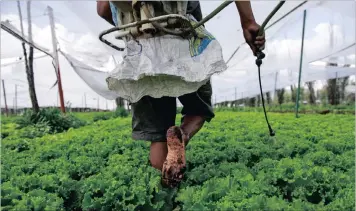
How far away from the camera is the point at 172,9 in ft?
7.79

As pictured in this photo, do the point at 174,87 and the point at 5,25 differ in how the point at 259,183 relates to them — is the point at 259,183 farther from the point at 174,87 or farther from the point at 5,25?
the point at 5,25

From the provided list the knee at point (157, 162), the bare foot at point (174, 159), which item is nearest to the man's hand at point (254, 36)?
the bare foot at point (174, 159)

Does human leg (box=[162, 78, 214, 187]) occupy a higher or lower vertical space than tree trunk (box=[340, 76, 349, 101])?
lower

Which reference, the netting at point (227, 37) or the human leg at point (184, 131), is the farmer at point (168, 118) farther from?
the netting at point (227, 37)

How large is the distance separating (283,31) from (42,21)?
7.82 meters

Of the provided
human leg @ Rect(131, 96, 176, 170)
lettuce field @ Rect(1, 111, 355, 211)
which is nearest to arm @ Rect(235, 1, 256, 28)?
human leg @ Rect(131, 96, 176, 170)

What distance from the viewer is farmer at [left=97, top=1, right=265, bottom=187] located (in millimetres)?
2521

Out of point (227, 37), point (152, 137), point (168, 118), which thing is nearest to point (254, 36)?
point (168, 118)

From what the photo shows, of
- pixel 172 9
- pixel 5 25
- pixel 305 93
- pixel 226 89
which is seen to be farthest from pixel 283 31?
pixel 305 93

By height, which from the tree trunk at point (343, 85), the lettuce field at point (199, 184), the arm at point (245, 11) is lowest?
the lettuce field at point (199, 184)

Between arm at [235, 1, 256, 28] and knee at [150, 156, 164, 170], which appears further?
knee at [150, 156, 164, 170]

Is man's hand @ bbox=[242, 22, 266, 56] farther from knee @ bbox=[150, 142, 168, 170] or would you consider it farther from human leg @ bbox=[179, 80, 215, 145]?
knee @ bbox=[150, 142, 168, 170]

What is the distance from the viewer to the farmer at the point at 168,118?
2521 millimetres

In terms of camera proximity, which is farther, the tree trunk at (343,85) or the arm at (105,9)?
the tree trunk at (343,85)
